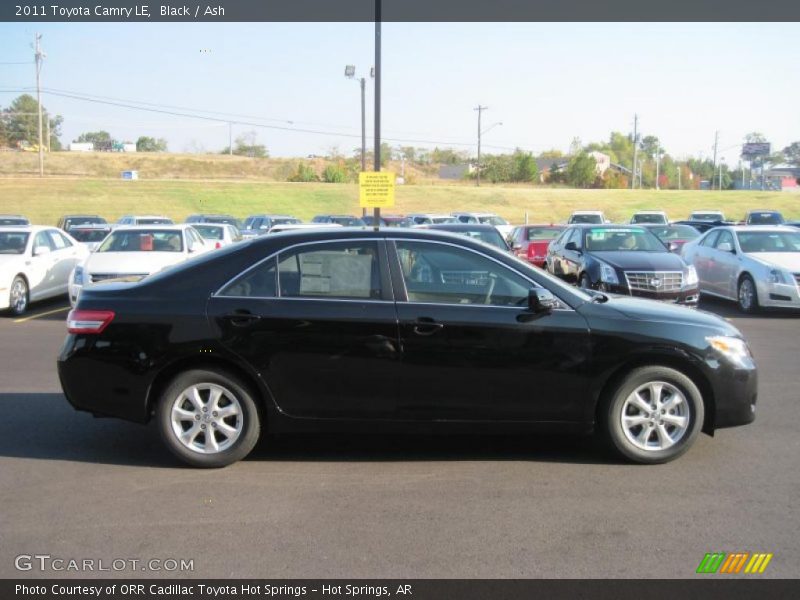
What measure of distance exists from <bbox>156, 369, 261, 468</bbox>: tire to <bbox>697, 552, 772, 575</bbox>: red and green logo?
116 inches

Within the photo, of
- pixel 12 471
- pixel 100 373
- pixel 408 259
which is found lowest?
pixel 12 471

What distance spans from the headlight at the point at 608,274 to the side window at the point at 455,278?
309 inches

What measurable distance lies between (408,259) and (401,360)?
745 mm

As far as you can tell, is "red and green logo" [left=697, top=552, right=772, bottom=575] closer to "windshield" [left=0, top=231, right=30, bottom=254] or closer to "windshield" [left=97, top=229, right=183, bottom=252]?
"windshield" [left=97, top=229, right=183, bottom=252]

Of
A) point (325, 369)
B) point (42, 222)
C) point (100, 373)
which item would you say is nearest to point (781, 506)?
point (325, 369)

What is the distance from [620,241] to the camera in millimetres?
14547

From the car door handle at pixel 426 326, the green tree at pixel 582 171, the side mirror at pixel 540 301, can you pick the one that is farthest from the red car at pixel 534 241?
the green tree at pixel 582 171

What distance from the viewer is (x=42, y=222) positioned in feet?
164

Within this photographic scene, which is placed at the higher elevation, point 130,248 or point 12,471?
point 130,248

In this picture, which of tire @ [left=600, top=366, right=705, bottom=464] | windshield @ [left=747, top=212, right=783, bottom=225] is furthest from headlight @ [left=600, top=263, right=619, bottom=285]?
windshield @ [left=747, top=212, right=783, bottom=225]

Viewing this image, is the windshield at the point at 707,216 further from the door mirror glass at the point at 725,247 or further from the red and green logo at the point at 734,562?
the red and green logo at the point at 734,562

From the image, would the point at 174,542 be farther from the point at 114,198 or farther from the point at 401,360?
the point at 114,198

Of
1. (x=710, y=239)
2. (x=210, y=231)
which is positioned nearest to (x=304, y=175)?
(x=210, y=231)

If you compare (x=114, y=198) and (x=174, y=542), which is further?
(x=114, y=198)
